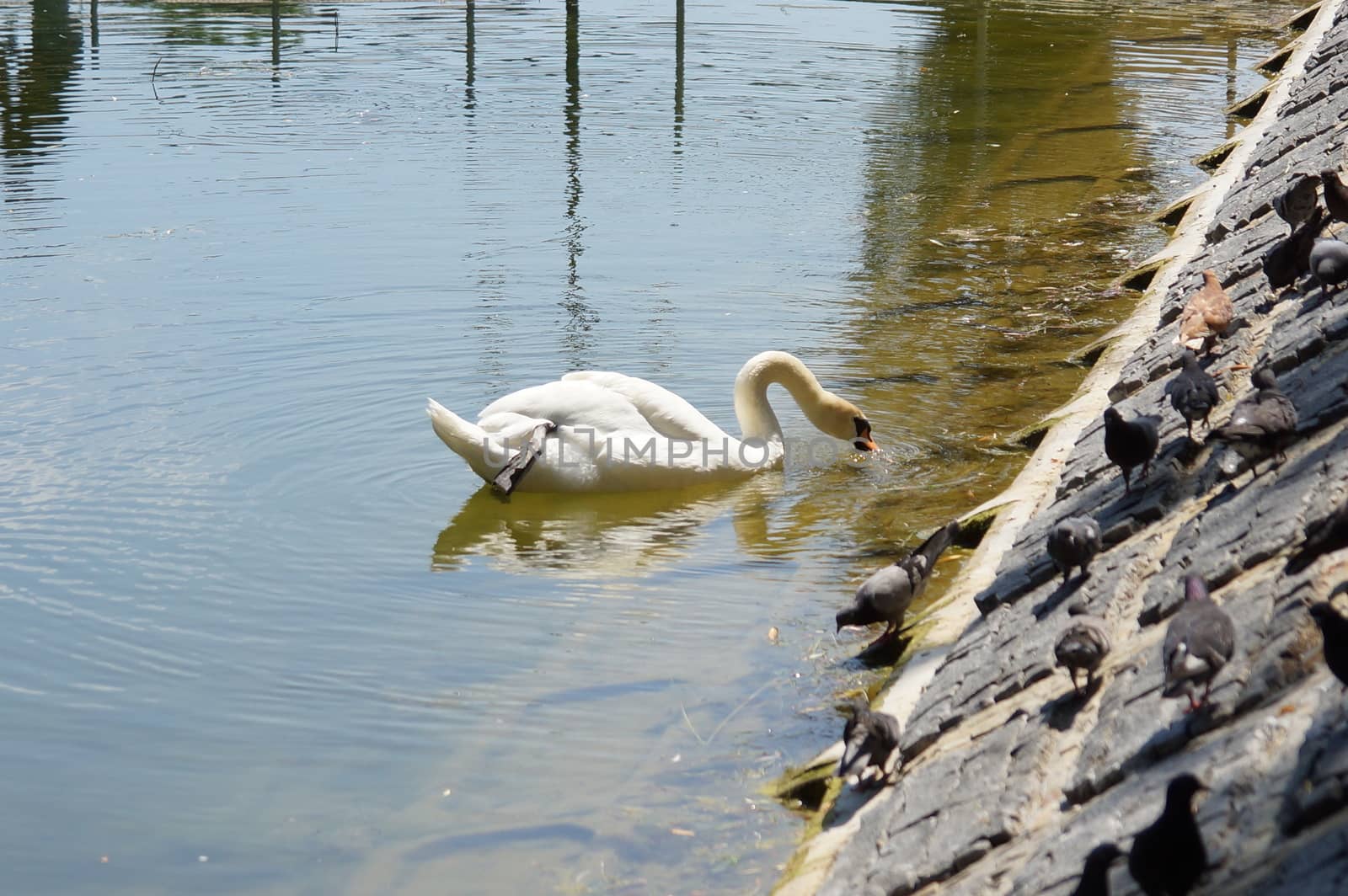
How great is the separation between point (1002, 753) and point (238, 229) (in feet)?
42.4

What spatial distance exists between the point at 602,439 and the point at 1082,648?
500cm

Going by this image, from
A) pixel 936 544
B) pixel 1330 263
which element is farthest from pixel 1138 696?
pixel 1330 263

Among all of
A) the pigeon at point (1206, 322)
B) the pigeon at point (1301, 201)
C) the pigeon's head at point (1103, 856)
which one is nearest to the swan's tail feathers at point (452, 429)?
the pigeon at point (1206, 322)

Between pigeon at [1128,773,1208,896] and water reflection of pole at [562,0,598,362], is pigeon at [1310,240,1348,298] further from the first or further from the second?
water reflection of pole at [562,0,598,362]

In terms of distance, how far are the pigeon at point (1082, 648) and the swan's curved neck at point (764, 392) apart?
5.18 metres

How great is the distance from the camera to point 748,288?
46.7 ft

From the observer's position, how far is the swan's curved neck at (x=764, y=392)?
34.8 ft

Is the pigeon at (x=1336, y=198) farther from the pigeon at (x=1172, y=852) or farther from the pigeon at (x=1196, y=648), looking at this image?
the pigeon at (x=1172, y=852)

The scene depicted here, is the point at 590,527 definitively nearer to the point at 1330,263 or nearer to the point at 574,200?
the point at 1330,263

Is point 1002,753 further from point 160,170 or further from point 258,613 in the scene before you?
point 160,170

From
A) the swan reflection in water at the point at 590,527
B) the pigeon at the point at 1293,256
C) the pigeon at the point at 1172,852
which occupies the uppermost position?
the pigeon at the point at 1293,256

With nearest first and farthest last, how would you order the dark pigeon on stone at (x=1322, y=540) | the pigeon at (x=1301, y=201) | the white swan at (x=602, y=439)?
the dark pigeon on stone at (x=1322, y=540) < the pigeon at (x=1301, y=201) < the white swan at (x=602, y=439)

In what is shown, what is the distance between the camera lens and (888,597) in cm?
712

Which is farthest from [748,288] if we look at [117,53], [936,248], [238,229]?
[117,53]
